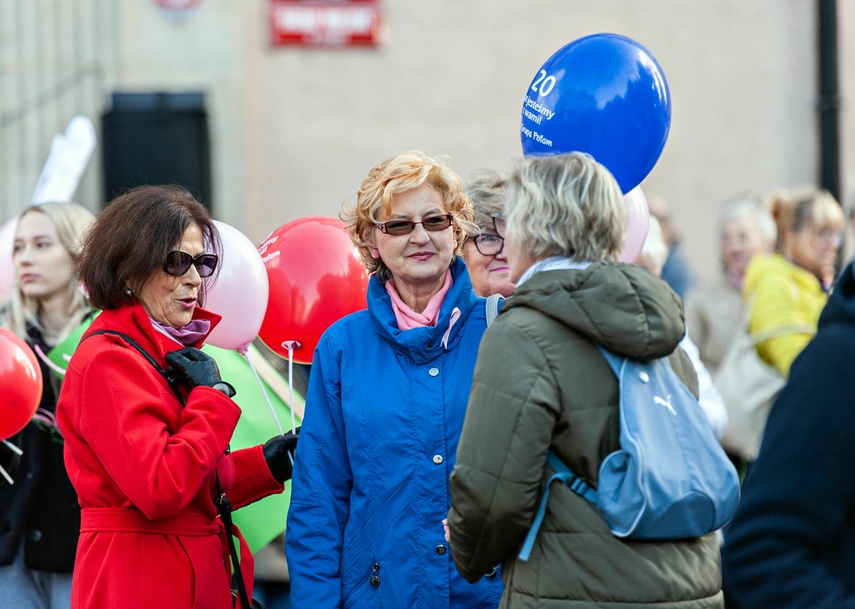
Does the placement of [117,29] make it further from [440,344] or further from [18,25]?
[440,344]

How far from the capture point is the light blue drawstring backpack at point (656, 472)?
2.37 metres

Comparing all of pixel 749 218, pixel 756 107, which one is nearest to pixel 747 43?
pixel 756 107

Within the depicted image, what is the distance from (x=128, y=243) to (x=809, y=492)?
1.77m

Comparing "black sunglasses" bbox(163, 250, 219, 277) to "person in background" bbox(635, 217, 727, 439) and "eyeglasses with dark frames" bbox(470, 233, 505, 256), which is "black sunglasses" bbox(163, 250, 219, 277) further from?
"person in background" bbox(635, 217, 727, 439)

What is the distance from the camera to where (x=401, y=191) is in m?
3.16

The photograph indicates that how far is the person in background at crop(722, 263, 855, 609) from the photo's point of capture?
181cm

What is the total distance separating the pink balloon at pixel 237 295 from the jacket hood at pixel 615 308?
123cm

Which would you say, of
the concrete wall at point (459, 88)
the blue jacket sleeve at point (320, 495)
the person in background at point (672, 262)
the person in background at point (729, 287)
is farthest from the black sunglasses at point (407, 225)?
the concrete wall at point (459, 88)

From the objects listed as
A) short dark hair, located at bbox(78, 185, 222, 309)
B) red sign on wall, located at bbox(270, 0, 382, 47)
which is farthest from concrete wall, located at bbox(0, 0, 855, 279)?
short dark hair, located at bbox(78, 185, 222, 309)

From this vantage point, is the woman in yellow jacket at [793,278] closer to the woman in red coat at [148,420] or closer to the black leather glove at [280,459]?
the black leather glove at [280,459]

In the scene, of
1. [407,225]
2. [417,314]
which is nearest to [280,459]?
[417,314]

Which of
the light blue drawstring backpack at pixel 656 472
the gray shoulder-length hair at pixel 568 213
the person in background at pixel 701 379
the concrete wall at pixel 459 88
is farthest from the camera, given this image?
the concrete wall at pixel 459 88

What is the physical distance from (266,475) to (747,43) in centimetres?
627

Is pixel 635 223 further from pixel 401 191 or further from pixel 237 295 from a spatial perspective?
pixel 237 295
